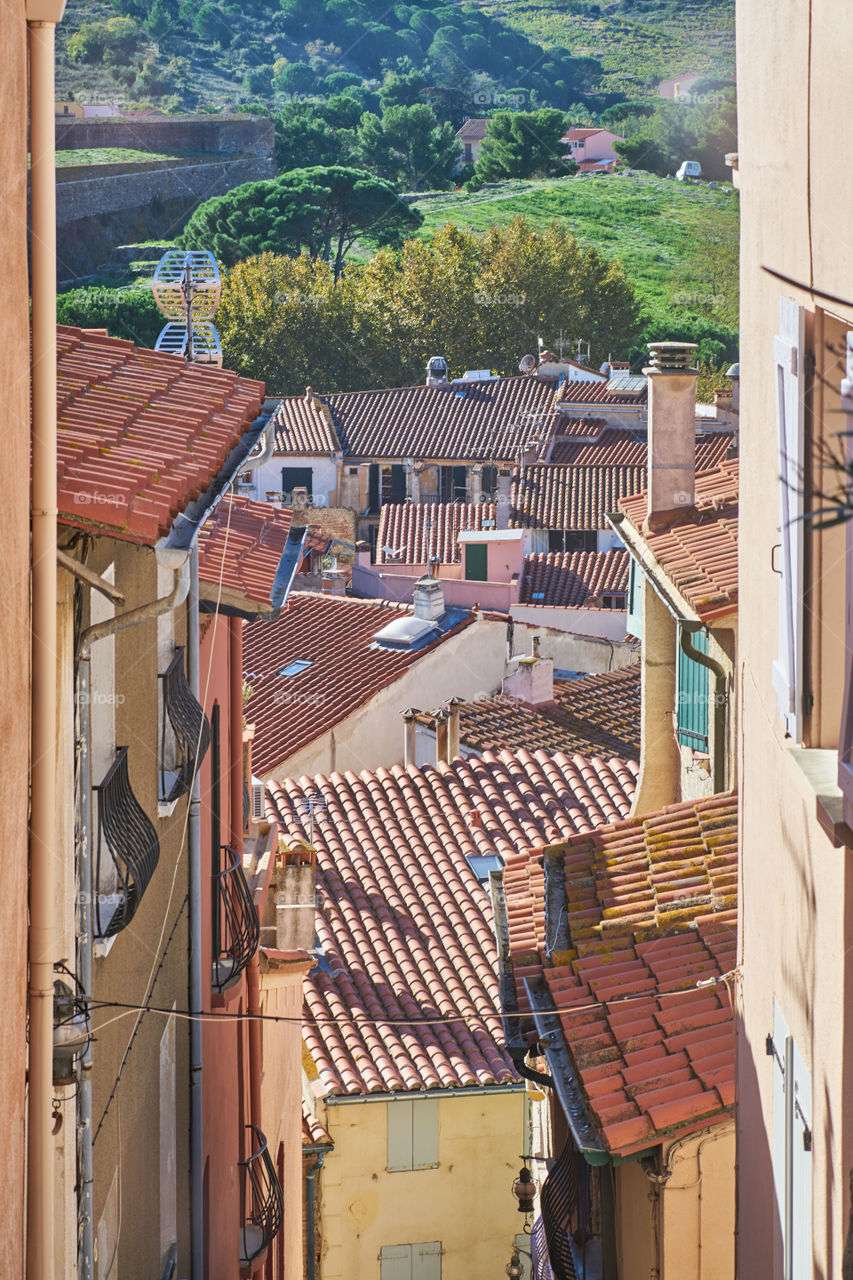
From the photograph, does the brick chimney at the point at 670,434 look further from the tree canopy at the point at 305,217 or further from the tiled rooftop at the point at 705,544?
the tree canopy at the point at 305,217

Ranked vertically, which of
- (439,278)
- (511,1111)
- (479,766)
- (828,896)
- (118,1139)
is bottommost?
(511,1111)

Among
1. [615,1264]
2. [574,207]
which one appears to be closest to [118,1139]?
[615,1264]

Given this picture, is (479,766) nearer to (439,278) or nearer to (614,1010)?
(614,1010)

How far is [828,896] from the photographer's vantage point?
4.71 meters

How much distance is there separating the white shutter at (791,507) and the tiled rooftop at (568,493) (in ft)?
118

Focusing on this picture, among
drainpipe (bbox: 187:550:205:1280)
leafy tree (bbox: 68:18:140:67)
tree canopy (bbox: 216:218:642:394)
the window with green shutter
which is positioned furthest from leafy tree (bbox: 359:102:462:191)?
drainpipe (bbox: 187:550:205:1280)

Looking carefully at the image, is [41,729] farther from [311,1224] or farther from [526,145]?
[526,145]

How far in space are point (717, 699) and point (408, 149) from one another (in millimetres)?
85139

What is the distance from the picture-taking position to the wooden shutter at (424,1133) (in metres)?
14.9

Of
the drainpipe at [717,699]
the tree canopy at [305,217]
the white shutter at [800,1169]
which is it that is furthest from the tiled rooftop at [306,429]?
the white shutter at [800,1169]

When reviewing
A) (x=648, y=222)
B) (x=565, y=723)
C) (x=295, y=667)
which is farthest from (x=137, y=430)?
(x=648, y=222)

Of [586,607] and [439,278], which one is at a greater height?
[439,278]

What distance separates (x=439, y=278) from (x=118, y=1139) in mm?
62094

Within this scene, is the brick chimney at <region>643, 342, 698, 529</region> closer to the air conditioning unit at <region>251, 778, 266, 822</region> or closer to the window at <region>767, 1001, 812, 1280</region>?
the air conditioning unit at <region>251, 778, 266, 822</region>
